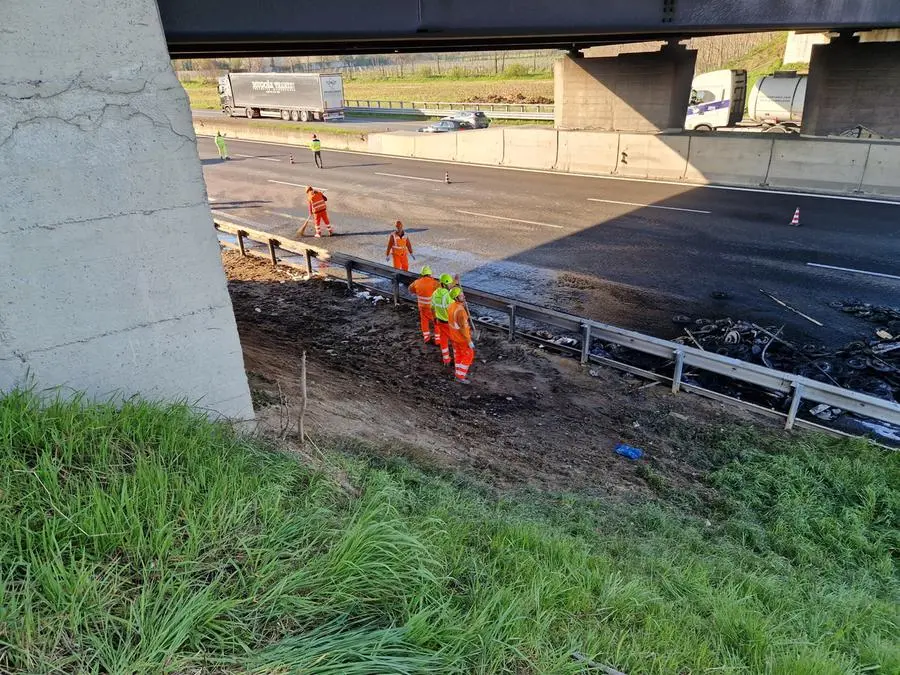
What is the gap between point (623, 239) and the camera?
1580 cm

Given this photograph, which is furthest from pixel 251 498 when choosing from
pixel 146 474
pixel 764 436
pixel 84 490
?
pixel 764 436

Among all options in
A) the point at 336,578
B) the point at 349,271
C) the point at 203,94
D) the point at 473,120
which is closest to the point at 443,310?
the point at 349,271

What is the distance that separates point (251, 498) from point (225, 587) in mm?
722

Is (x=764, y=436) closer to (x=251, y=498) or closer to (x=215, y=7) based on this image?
(x=251, y=498)

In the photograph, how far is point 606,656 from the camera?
10.3 feet

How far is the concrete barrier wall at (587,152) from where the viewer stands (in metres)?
23.7

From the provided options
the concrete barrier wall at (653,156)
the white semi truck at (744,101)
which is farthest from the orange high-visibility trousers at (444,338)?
the white semi truck at (744,101)

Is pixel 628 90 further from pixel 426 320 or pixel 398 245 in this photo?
pixel 426 320

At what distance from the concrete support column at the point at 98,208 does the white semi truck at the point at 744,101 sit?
3150 centimetres

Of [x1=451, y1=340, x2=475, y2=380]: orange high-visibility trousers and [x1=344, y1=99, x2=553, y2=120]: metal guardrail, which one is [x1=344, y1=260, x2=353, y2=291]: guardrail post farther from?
[x1=344, y1=99, x2=553, y2=120]: metal guardrail

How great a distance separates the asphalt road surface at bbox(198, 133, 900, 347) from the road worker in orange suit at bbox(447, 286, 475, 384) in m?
Result: 3.38

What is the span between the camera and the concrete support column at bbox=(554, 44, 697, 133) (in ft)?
74.5

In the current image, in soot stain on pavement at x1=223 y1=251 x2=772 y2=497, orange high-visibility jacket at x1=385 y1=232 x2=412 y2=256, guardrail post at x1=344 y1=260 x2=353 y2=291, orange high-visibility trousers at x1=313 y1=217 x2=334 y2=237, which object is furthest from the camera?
orange high-visibility trousers at x1=313 y1=217 x2=334 y2=237

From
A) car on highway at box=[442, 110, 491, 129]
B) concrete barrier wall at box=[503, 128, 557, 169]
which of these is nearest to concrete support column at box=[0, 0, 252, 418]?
concrete barrier wall at box=[503, 128, 557, 169]
